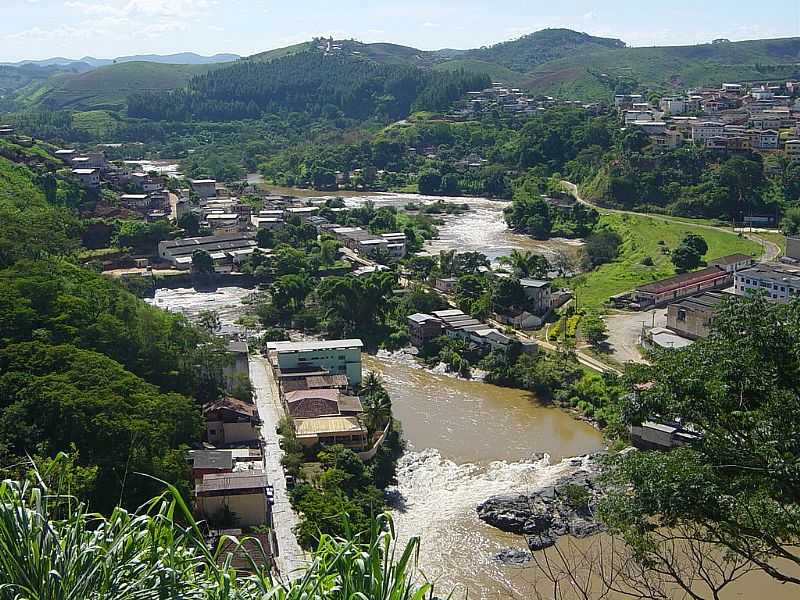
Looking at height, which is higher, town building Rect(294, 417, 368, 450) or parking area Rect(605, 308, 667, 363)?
town building Rect(294, 417, 368, 450)

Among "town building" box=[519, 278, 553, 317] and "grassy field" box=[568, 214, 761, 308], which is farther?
"grassy field" box=[568, 214, 761, 308]

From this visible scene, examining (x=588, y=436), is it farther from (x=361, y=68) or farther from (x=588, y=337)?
(x=361, y=68)

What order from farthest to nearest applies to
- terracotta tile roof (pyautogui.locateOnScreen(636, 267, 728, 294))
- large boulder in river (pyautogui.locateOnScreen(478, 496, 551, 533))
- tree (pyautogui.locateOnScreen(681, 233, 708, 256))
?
tree (pyautogui.locateOnScreen(681, 233, 708, 256)) → terracotta tile roof (pyautogui.locateOnScreen(636, 267, 728, 294)) → large boulder in river (pyautogui.locateOnScreen(478, 496, 551, 533))

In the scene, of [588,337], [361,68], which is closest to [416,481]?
[588,337]

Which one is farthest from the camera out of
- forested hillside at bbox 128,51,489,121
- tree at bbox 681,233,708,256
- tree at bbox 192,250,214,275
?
forested hillside at bbox 128,51,489,121

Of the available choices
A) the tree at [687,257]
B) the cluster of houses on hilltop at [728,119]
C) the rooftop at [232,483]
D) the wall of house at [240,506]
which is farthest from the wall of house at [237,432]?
the cluster of houses on hilltop at [728,119]

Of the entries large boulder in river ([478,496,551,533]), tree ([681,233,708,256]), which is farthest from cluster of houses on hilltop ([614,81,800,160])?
large boulder in river ([478,496,551,533])

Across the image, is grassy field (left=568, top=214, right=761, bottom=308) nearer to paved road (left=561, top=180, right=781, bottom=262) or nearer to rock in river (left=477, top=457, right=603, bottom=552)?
paved road (left=561, top=180, right=781, bottom=262)
